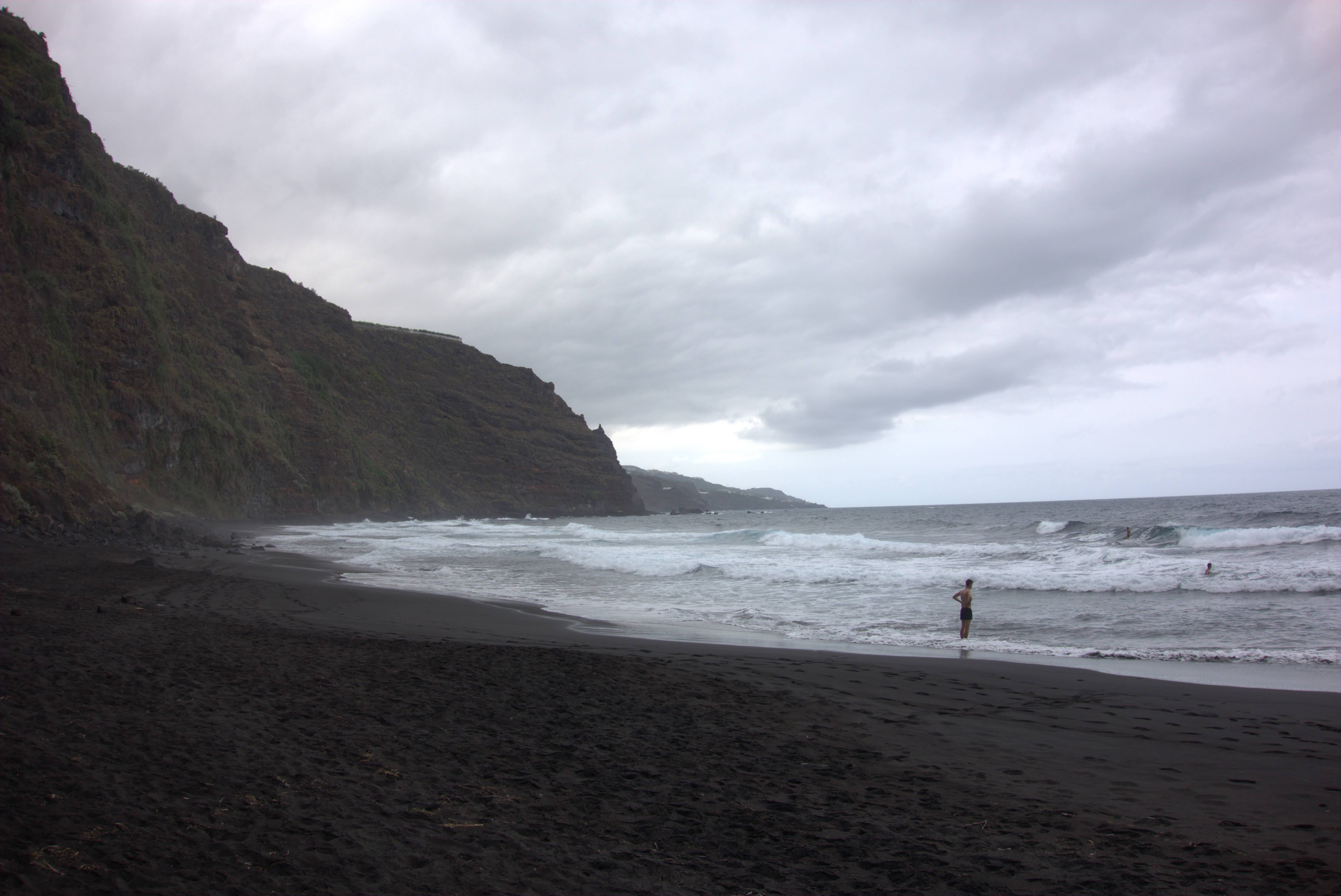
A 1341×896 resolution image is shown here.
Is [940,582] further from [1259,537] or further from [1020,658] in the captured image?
[1259,537]

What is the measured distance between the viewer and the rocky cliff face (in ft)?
81.7

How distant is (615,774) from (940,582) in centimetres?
1494

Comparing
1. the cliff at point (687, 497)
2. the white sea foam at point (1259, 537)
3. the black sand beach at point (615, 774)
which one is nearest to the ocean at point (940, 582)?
the white sea foam at point (1259, 537)

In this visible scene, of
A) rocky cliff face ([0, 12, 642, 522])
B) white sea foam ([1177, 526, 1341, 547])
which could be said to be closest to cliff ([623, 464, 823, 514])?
rocky cliff face ([0, 12, 642, 522])

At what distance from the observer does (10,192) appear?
27.8m

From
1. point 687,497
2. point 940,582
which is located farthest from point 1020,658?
point 687,497

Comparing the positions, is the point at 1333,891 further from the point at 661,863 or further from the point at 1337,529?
the point at 1337,529

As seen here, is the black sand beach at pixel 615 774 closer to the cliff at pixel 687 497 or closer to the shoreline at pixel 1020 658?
the shoreline at pixel 1020 658

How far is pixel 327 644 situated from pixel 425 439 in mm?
79822

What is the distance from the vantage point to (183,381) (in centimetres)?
3944

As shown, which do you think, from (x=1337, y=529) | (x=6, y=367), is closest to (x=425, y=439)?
(x=6, y=367)

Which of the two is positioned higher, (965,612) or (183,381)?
(183,381)

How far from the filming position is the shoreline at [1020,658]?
26.8 ft

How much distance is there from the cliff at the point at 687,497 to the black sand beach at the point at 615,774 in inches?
4479
